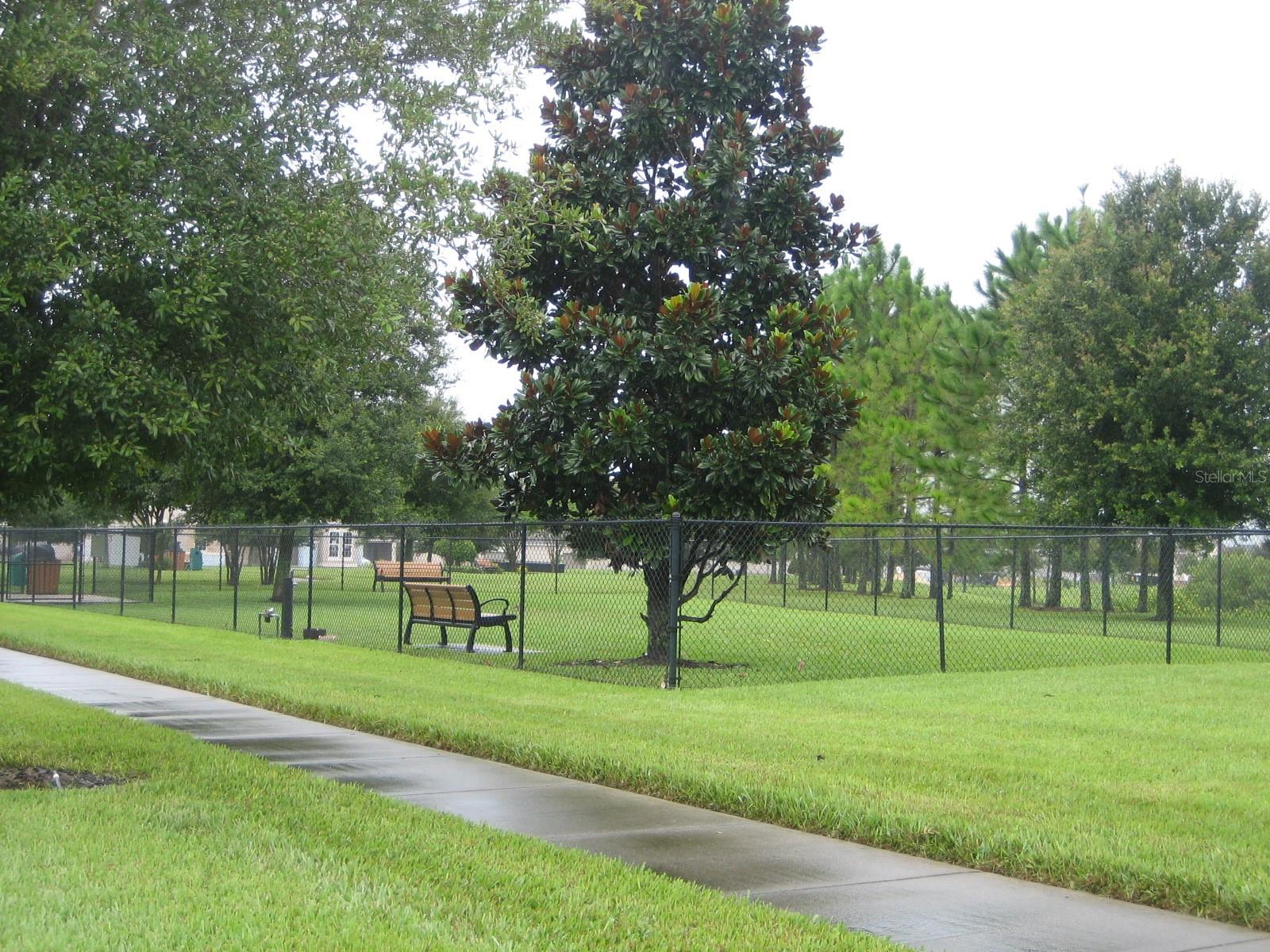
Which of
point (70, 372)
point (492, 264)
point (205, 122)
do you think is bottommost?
point (70, 372)

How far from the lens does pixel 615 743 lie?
9.71m

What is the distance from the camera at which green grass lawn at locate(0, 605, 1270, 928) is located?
6.58 m

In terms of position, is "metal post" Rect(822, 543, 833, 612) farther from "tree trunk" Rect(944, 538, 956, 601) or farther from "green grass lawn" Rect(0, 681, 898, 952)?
"green grass lawn" Rect(0, 681, 898, 952)

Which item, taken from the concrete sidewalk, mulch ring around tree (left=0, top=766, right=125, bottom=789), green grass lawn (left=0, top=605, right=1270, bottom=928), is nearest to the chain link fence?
green grass lawn (left=0, top=605, right=1270, bottom=928)

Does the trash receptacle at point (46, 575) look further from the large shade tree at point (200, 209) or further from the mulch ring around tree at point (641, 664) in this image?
the large shade tree at point (200, 209)

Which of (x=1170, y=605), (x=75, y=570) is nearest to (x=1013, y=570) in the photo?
(x=1170, y=605)

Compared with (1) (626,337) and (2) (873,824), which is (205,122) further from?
(1) (626,337)

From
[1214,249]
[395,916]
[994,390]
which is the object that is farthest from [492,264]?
[994,390]

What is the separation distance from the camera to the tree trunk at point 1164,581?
18.9 m

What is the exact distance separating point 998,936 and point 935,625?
16.9 meters

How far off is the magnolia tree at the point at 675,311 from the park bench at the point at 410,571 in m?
2.10

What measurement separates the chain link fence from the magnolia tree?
423 millimetres

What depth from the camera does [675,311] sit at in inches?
637

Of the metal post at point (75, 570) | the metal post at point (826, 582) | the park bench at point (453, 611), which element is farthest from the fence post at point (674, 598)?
the metal post at point (75, 570)
